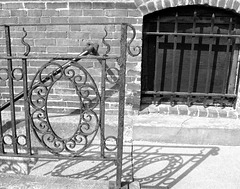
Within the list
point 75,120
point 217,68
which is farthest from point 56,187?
point 217,68

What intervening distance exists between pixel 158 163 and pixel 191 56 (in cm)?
136

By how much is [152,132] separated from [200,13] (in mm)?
1493

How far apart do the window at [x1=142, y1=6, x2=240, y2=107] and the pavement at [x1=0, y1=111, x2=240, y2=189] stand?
1.09 ft

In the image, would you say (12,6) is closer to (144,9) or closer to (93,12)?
(93,12)

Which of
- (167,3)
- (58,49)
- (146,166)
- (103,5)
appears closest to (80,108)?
(146,166)

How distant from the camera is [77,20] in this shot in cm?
337

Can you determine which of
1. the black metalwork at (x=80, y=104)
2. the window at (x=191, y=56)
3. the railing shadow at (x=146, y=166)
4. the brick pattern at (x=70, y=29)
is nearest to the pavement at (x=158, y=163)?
the railing shadow at (x=146, y=166)

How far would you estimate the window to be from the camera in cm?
345

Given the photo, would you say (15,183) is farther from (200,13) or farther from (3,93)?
(200,13)

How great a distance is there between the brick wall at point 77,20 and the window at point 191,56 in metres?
0.19

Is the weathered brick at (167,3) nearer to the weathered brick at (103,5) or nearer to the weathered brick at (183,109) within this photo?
the weathered brick at (103,5)

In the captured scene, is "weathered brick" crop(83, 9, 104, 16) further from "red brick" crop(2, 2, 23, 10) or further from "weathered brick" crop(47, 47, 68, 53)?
"red brick" crop(2, 2, 23, 10)

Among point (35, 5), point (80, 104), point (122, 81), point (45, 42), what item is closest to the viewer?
point (122, 81)

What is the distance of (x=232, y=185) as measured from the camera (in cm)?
276
